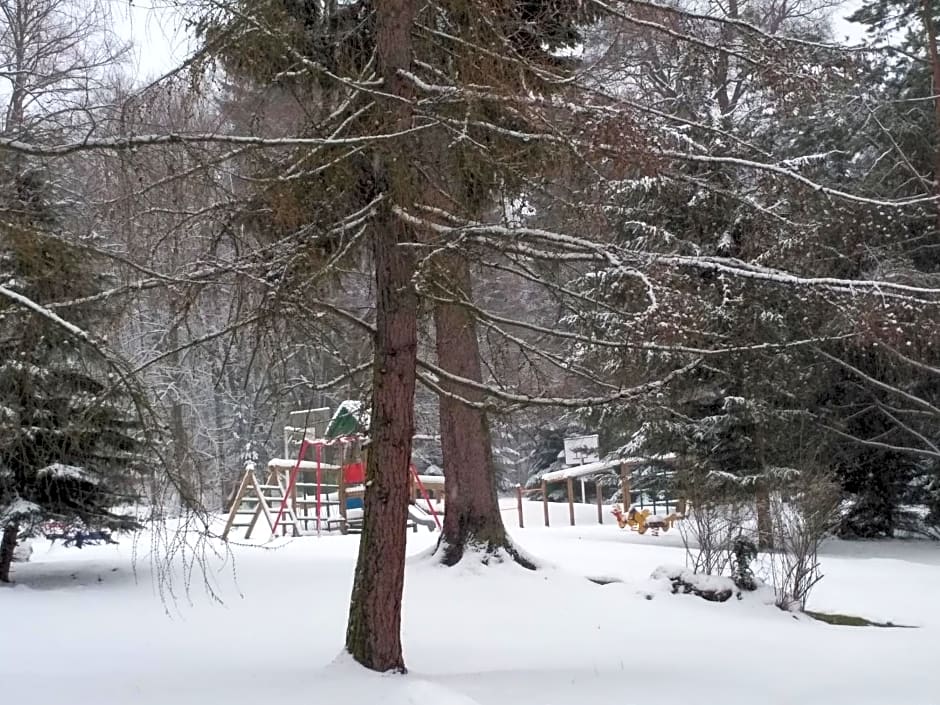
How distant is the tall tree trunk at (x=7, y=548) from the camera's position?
9453mm

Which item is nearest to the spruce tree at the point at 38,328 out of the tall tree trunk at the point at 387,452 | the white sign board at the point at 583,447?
the tall tree trunk at the point at 387,452

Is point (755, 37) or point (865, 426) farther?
point (865, 426)

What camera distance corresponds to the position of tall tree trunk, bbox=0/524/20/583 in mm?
9453

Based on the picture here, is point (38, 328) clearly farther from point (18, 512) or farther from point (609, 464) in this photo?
point (609, 464)

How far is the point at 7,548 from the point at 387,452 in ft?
20.2

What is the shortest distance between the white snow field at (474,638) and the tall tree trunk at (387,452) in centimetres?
27

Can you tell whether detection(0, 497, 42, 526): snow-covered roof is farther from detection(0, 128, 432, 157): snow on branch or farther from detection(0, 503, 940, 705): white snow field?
detection(0, 128, 432, 157): snow on branch

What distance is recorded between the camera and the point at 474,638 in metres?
7.62

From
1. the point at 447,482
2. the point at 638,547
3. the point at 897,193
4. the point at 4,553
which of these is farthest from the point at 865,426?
the point at 4,553

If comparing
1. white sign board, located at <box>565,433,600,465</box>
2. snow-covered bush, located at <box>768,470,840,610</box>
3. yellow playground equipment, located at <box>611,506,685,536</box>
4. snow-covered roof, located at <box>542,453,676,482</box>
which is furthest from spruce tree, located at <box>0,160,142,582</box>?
white sign board, located at <box>565,433,600,465</box>

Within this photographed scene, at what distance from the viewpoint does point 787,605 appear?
894 cm

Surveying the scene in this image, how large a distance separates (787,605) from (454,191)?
550 cm

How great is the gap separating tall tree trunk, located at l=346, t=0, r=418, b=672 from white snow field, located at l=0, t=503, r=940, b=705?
0.27 metres

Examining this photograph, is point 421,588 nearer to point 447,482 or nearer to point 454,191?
point 447,482
